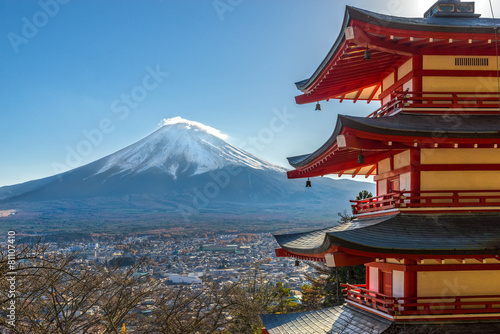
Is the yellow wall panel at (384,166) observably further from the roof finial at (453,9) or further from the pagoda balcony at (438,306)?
the roof finial at (453,9)

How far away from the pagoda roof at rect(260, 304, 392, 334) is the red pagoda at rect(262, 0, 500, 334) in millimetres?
46

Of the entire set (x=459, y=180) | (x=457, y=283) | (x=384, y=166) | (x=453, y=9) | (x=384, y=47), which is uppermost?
(x=453, y=9)

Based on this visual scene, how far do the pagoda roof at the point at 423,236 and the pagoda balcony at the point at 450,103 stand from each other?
198 cm

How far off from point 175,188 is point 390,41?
348ft

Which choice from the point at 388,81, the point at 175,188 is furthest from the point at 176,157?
the point at 388,81

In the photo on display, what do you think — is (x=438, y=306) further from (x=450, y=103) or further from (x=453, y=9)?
(x=453, y=9)

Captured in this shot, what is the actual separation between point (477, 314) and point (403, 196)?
2.36 meters

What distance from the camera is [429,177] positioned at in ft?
29.3

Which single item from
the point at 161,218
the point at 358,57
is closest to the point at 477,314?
the point at 358,57

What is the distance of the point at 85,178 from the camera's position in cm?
11569

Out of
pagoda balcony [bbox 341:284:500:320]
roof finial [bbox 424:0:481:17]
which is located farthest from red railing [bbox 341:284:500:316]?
roof finial [bbox 424:0:481:17]

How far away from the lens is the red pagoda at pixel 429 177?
26.4 ft

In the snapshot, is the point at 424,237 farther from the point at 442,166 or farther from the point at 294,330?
the point at 294,330

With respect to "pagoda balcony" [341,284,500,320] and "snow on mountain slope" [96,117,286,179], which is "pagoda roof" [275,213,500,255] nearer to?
"pagoda balcony" [341,284,500,320]
